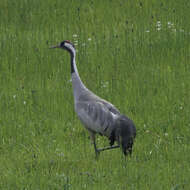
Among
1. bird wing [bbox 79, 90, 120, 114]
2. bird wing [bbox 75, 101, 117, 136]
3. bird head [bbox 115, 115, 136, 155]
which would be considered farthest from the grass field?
bird wing [bbox 79, 90, 120, 114]

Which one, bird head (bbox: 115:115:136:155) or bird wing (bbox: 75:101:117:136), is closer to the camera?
bird head (bbox: 115:115:136:155)

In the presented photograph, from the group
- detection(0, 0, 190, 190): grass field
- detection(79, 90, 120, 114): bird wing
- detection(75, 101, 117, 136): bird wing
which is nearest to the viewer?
detection(0, 0, 190, 190): grass field

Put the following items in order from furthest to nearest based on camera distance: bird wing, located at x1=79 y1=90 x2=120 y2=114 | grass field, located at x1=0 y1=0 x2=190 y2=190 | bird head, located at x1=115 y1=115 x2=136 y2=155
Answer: bird wing, located at x1=79 y1=90 x2=120 y2=114, bird head, located at x1=115 y1=115 x2=136 y2=155, grass field, located at x1=0 y1=0 x2=190 y2=190

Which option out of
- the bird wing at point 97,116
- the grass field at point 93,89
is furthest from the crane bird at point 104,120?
the grass field at point 93,89

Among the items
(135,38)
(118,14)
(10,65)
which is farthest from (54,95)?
(118,14)

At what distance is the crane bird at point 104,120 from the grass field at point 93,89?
286 mm

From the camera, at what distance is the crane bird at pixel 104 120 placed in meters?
8.23

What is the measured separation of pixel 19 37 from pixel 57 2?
83.8 inches

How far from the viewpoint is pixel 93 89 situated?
37.5 ft

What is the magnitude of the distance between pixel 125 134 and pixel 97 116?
0.71 m

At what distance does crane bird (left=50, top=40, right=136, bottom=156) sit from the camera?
8234 millimetres

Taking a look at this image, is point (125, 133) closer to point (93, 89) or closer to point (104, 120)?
point (104, 120)

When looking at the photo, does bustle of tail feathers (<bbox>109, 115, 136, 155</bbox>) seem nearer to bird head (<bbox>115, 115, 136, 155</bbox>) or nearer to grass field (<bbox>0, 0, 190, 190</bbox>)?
bird head (<bbox>115, 115, 136, 155</bbox>)

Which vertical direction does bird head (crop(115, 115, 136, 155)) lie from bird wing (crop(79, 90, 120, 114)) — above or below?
below
